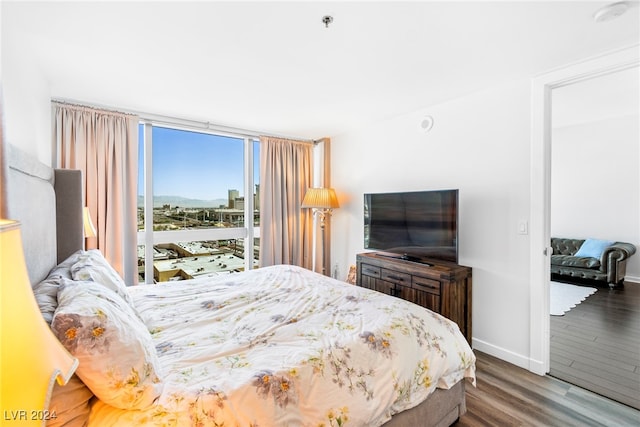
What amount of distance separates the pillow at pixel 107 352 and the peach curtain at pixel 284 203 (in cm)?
294

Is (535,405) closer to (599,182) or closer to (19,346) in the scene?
(19,346)

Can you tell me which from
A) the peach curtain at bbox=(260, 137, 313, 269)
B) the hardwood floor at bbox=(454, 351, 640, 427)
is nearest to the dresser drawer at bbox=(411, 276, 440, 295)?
the hardwood floor at bbox=(454, 351, 640, 427)

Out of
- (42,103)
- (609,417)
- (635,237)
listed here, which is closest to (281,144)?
(42,103)

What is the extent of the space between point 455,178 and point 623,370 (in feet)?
6.58

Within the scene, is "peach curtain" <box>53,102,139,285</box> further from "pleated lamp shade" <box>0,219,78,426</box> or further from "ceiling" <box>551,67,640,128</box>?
"ceiling" <box>551,67,640,128</box>

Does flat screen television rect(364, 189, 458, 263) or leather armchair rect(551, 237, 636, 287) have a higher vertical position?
flat screen television rect(364, 189, 458, 263)

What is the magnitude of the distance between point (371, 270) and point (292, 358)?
6.73 ft

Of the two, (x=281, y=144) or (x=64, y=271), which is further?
(x=281, y=144)

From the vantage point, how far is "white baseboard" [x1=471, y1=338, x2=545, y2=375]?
7.71ft

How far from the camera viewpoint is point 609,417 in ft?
6.02

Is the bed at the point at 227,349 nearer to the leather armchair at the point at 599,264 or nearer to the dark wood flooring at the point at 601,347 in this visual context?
the dark wood flooring at the point at 601,347

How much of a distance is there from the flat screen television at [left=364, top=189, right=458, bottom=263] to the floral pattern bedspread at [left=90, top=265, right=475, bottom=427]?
1037 millimetres

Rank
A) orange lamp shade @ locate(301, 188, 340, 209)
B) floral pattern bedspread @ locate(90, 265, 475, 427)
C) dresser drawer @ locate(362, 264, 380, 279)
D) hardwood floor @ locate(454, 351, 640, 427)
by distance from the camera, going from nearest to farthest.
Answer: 1. floral pattern bedspread @ locate(90, 265, 475, 427)
2. hardwood floor @ locate(454, 351, 640, 427)
3. dresser drawer @ locate(362, 264, 380, 279)
4. orange lamp shade @ locate(301, 188, 340, 209)

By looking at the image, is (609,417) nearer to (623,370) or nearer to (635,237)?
(623,370)
